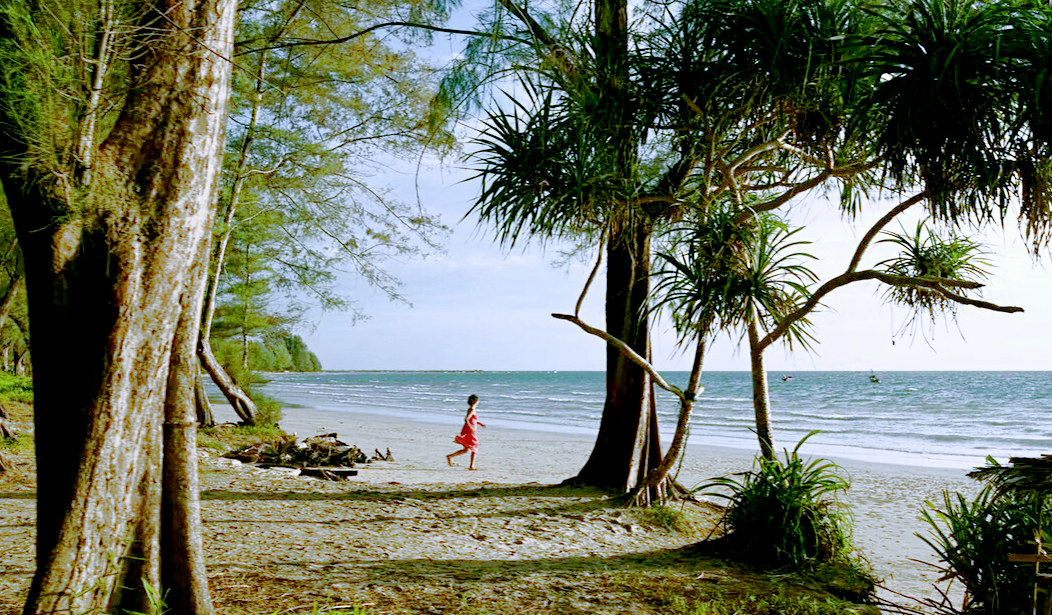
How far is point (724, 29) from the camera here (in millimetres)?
4840

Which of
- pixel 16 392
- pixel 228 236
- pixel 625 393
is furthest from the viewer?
pixel 16 392

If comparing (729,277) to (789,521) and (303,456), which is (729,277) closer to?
(789,521)

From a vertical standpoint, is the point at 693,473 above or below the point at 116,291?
below

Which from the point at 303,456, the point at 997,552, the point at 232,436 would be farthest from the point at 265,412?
the point at 997,552

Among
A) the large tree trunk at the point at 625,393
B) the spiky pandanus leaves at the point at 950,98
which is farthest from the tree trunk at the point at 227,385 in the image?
the spiky pandanus leaves at the point at 950,98

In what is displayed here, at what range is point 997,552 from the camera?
3791 millimetres

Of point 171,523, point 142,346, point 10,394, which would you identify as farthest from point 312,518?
point 10,394

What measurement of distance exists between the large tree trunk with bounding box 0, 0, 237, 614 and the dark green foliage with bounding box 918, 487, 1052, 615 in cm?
371

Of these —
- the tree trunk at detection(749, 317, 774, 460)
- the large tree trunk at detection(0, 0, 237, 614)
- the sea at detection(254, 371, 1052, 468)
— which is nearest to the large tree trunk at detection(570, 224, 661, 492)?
the tree trunk at detection(749, 317, 774, 460)

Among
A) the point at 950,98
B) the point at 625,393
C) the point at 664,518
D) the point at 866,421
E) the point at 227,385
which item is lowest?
the point at 866,421

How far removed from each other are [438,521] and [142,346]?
3659 millimetres

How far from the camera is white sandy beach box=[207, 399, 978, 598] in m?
6.60

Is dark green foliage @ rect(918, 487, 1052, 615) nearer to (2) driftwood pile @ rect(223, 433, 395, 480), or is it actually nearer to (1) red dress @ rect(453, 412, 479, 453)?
(2) driftwood pile @ rect(223, 433, 395, 480)

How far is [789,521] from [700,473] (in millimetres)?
6429
